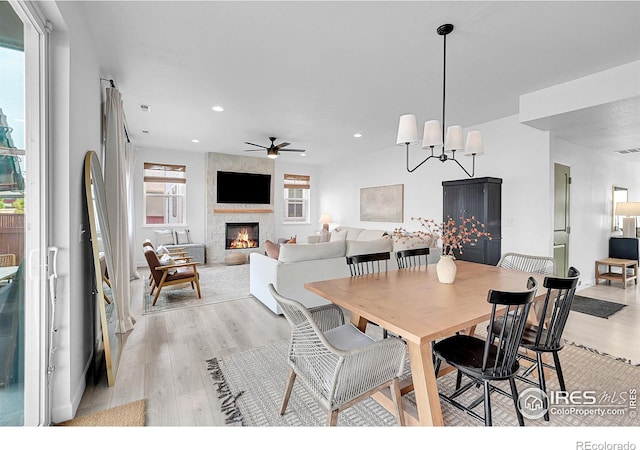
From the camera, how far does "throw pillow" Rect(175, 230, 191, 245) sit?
6.85 meters

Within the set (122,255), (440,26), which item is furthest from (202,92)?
(440,26)

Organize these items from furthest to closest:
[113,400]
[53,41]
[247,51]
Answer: [247,51], [113,400], [53,41]

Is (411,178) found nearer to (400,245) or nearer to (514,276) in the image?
(400,245)

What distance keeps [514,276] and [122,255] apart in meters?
3.69

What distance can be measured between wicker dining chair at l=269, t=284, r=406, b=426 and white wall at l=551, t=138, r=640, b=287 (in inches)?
164

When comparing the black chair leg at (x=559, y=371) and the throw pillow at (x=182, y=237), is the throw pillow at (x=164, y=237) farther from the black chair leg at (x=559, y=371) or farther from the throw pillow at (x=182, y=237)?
the black chair leg at (x=559, y=371)

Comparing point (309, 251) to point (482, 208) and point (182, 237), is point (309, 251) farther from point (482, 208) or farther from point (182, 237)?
point (182, 237)

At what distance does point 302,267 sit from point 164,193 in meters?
5.03

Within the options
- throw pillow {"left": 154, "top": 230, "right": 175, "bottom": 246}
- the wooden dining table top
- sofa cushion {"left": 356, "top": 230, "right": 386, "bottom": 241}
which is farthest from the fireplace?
the wooden dining table top

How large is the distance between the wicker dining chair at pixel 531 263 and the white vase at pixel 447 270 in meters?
1.13

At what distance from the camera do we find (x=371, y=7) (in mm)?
2090

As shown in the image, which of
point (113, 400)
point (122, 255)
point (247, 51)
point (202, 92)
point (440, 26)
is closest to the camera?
point (113, 400)

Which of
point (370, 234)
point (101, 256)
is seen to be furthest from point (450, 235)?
point (370, 234)

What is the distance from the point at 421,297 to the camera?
71.5 inches
